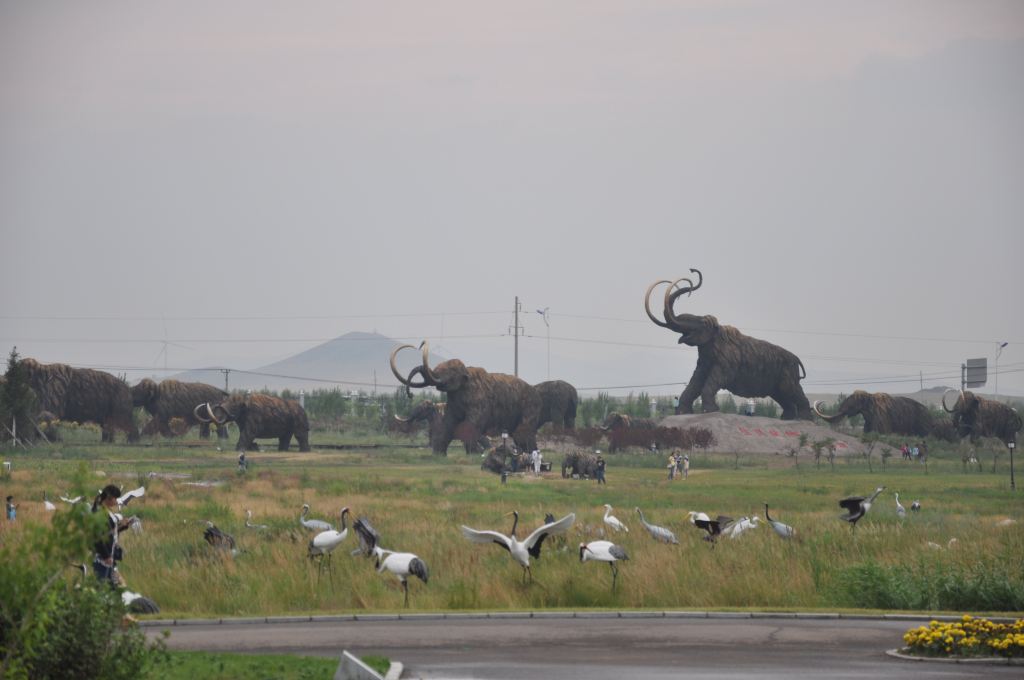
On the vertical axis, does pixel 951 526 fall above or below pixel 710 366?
below

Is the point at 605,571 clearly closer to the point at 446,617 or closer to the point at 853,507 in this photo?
the point at 446,617

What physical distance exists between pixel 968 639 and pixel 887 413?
217 ft

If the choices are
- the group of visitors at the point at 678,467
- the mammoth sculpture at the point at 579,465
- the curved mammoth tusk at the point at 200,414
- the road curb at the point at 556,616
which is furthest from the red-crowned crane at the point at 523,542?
the curved mammoth tusk at the point at 200,414

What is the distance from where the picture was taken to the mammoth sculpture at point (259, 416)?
6900 cm

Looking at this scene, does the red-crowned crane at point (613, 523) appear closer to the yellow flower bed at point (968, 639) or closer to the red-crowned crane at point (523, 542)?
the red-crowned crane at point (523, 542)

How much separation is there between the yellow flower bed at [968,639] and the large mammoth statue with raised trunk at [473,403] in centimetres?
4877

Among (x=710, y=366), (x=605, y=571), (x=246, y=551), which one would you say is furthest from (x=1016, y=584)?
(x=710, y=366)

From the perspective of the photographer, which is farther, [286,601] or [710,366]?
[710,366]

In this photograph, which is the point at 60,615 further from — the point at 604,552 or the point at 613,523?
the point at 613,523

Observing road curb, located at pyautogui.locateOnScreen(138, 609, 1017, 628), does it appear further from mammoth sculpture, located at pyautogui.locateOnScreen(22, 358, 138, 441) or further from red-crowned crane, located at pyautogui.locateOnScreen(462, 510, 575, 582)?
mammoth sculpture, located at pyautogui.locateOnScreen(22, 358, 138, 441)

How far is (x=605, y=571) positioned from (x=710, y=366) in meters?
51.5

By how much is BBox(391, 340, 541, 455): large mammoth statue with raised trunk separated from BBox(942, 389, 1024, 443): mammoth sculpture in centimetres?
2718

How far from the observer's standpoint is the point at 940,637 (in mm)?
16469

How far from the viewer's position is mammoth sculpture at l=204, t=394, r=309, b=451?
226 ft
